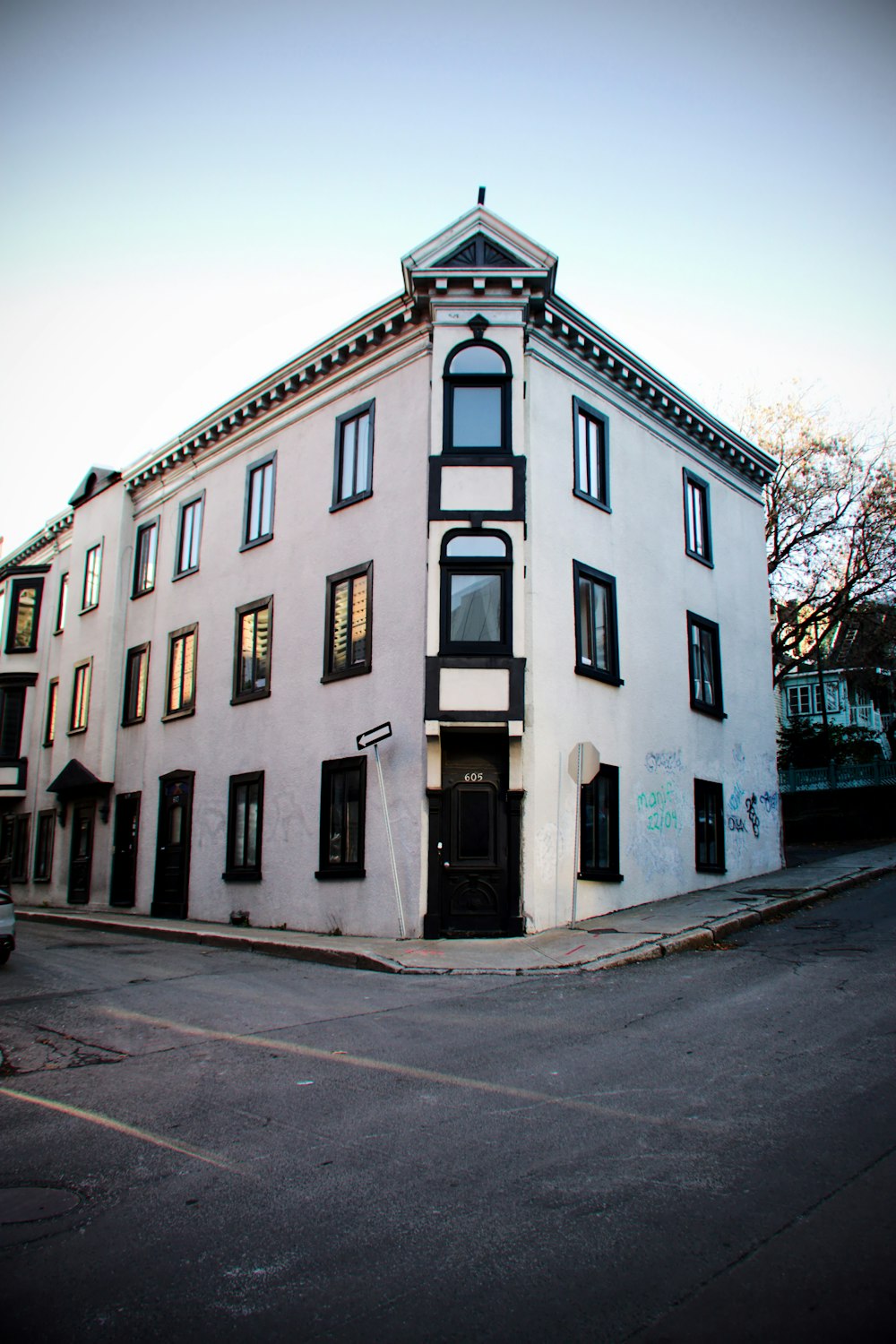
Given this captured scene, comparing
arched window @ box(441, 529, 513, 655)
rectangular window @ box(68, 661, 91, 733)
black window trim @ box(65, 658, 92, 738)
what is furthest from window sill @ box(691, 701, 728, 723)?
rectangular window @ box(68, 661, 91, 733)

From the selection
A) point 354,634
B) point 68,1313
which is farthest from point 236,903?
point 68,1313

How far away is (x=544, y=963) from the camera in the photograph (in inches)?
463

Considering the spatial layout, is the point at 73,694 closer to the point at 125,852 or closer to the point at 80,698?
the point at 80,698

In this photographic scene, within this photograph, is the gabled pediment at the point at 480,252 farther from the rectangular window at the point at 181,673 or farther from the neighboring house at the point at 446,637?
the rectangular window at the point at 181,673

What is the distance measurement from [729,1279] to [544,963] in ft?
27.2

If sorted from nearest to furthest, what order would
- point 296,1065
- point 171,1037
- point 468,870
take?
point 296,1065 → point 171,1037 → point 468,870

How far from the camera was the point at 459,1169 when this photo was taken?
4871 millimetres

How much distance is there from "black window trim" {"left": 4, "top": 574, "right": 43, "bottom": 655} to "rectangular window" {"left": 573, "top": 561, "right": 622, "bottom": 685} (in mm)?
20461

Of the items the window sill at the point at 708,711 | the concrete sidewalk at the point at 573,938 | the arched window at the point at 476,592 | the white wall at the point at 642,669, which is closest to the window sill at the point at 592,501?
the white wall at the point at 642,669

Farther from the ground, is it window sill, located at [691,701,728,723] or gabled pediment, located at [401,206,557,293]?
gabled pediment, located at [401,206,557,293]

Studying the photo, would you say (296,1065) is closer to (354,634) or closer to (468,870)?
(468,870)

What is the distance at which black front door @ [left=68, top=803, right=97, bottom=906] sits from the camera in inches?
956

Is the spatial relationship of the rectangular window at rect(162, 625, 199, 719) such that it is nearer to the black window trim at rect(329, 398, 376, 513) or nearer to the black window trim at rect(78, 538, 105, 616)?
the black window trim at rect(78, 538, 105, 616)

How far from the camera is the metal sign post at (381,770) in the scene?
14.8 m
